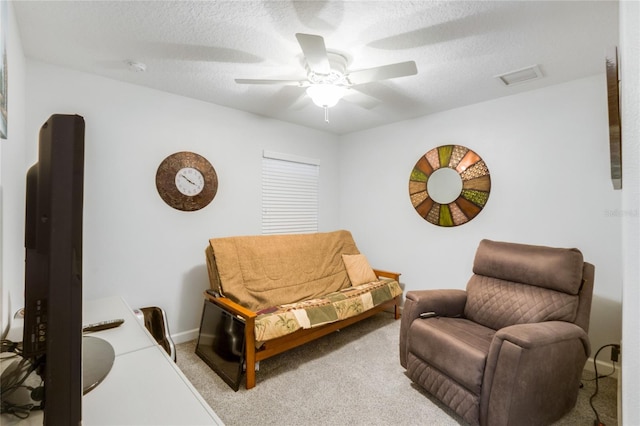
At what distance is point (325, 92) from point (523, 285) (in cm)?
206

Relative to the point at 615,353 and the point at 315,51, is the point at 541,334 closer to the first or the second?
the point at 615,353

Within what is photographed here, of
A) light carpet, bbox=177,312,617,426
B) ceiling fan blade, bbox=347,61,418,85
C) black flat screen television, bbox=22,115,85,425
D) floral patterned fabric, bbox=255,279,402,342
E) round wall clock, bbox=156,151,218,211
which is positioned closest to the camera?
black flat screen television, bbox=22,115,85,425

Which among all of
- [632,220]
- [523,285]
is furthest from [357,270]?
[632,220]

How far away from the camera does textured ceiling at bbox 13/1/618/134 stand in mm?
1603

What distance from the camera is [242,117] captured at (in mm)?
3275

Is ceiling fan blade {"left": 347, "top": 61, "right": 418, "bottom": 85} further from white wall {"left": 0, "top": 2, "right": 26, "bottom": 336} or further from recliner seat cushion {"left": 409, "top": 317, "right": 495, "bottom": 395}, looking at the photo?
white wall {"left": 0, "top": 2, "right": 26, "bottom": 336}

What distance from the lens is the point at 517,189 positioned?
276cm

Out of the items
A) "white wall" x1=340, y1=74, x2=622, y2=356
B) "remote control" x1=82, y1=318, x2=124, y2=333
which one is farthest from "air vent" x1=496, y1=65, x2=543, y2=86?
"remote control" x1=82, y1=318, x2=124, y2=333

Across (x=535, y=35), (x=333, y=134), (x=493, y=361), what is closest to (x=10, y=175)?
(x=493, y=361)

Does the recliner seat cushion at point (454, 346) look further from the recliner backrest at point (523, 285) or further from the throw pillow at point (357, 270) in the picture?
the throw pillow at point (357, 270)

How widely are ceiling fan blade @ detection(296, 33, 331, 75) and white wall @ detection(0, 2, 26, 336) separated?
1.43 meters

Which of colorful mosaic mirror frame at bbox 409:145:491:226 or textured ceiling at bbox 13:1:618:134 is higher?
textured ceiling at bbox 13:1:618:134

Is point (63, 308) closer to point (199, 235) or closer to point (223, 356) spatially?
point (223, 356)

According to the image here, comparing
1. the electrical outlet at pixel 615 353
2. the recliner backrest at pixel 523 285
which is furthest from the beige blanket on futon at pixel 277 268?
the electrical outlet at pixel 615 353
